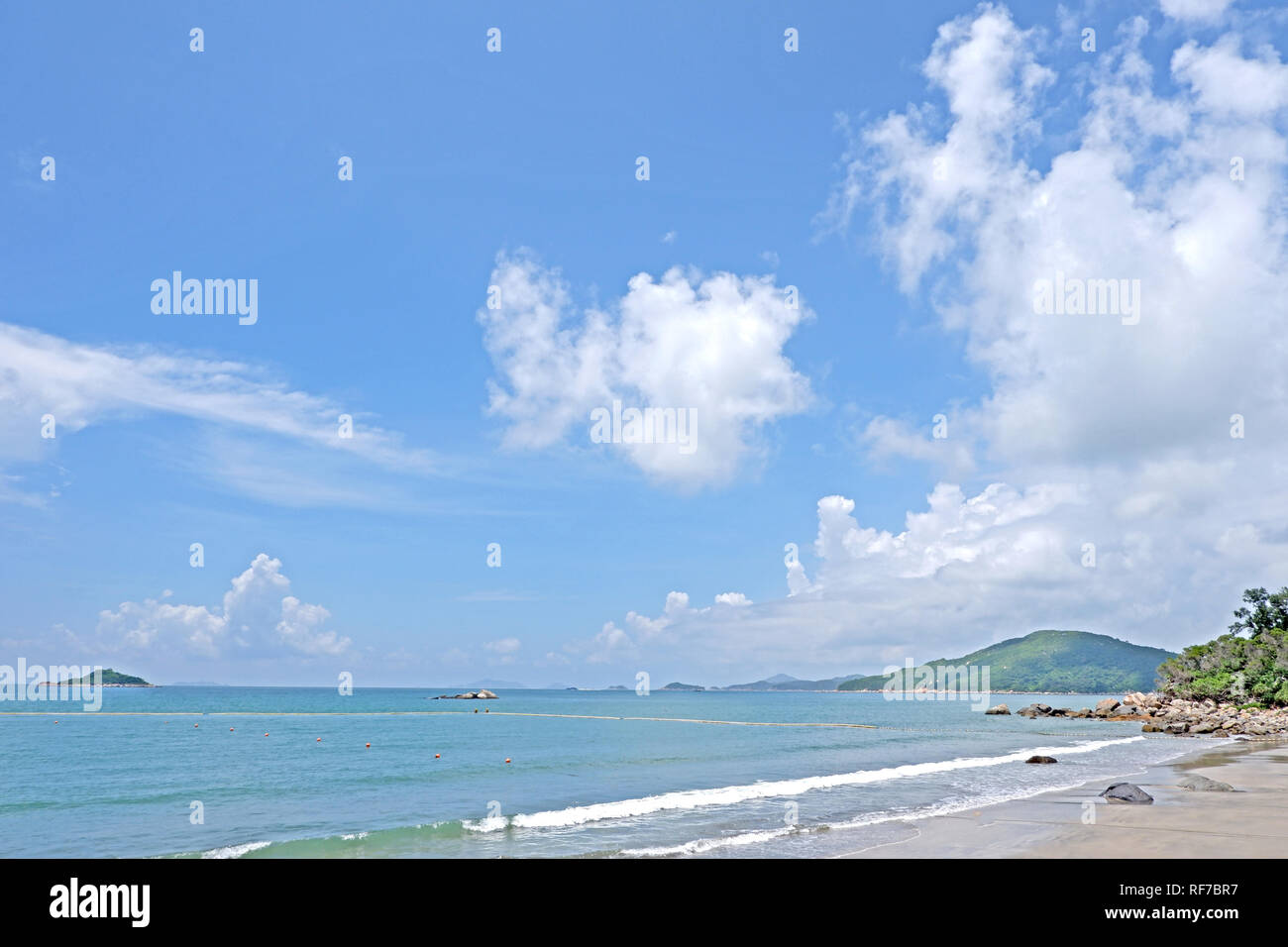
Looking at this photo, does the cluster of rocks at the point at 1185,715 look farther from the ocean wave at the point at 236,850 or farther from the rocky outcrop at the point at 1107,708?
the ocean wave at the point at 236,850

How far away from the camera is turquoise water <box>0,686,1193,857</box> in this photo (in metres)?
22.9

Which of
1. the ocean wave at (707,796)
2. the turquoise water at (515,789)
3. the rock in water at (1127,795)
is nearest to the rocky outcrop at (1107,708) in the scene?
the turquoise water at (515,789)

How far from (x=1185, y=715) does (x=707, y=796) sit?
7071cm

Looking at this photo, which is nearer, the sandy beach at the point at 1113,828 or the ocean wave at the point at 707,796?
the sandy beach at the point at 1113,828

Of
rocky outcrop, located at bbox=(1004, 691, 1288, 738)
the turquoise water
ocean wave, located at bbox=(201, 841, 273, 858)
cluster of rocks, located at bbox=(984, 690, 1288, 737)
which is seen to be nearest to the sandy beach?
the turquoise water

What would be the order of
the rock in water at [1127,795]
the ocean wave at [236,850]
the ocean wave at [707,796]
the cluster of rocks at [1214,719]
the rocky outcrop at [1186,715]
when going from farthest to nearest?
the rocky outcrop at [1186,715] → the cluster of rocks at [1214,719] → the rock in water at [1127,795] → the ocean wave at [707,796] → the ocean wave at [236,850]

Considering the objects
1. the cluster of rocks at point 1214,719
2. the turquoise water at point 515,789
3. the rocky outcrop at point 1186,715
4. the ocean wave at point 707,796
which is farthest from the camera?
the rocky outcrop at point 1186,715

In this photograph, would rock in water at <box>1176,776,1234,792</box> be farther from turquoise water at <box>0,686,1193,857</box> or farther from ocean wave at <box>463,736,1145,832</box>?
ocean wave at <box>463,736,1145,832</box>

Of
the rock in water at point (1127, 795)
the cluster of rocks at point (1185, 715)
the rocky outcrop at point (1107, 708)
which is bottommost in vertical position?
the rocky outcrop at point (1107, 708)

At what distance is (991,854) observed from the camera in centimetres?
1881

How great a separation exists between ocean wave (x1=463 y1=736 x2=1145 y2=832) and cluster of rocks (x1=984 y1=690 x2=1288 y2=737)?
30.7 metres

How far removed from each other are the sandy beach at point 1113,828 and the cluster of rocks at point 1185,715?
1530 inches

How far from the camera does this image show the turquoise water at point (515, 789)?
75.3ft
